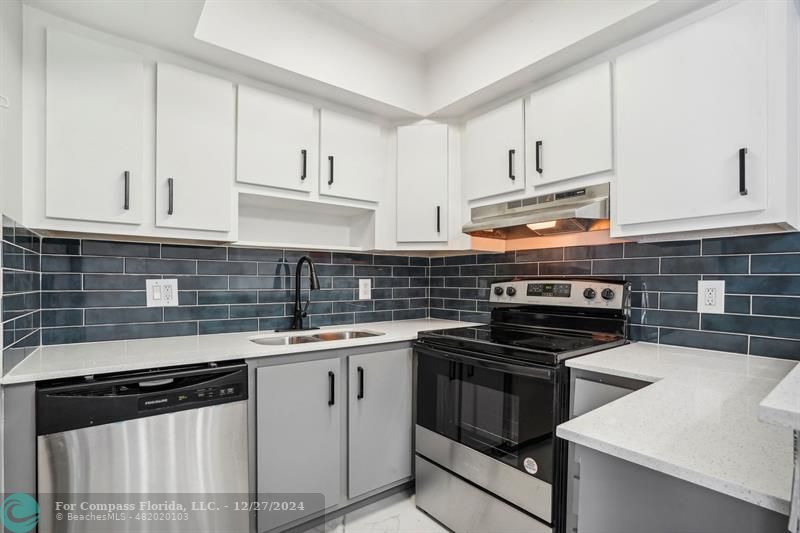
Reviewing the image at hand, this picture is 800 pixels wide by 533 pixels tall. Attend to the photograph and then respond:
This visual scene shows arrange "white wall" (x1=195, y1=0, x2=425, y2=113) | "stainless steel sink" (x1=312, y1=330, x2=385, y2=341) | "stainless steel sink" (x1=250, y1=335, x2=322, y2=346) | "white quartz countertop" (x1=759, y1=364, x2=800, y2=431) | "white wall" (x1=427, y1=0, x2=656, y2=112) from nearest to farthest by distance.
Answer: "white quartz countertop" (x1=759, y1=364, x2=800, y2=431), "white wall" (x1=427, y1=0, x2=656, y2=112), "white wall" (x1=195, y1=0, x2=425, y2=113), "stainless steel sink" (x1=250, y1=335, x2=322, y2=346), "stainless steel sink" (x1=312, y1=330, x2=385, y2=341)

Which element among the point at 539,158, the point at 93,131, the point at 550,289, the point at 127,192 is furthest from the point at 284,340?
the point at 539,158

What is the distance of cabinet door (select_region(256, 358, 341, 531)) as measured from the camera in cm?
170

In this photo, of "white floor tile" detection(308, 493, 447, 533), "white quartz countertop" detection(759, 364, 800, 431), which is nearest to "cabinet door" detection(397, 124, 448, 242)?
"white floor tile" detection(308, 493, 447, 533)

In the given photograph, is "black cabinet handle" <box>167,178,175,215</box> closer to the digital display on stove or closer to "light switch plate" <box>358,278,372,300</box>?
"light switch plate" <box>358,278,372,300</box>

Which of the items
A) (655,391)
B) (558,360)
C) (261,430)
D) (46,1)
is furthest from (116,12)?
(655,391)

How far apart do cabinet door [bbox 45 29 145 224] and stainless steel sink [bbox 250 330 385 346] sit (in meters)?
0.87

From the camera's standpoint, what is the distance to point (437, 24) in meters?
2.18

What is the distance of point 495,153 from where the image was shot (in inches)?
86.9

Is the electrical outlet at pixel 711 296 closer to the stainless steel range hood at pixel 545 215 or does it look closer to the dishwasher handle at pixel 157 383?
the stainless steel range hood at pixel 545 215

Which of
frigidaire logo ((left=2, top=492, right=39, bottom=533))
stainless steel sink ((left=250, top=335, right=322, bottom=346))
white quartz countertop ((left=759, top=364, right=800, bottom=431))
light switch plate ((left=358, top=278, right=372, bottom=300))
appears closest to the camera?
white quartz countertop ((left=759, top=364, right=800, bottom=431))

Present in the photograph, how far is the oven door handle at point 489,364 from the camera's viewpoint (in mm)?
1534

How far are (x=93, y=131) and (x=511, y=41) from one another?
188 cm

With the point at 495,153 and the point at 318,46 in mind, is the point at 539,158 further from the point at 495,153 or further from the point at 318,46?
the point at 318,46

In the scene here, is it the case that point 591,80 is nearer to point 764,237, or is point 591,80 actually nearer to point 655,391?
point 764,237
